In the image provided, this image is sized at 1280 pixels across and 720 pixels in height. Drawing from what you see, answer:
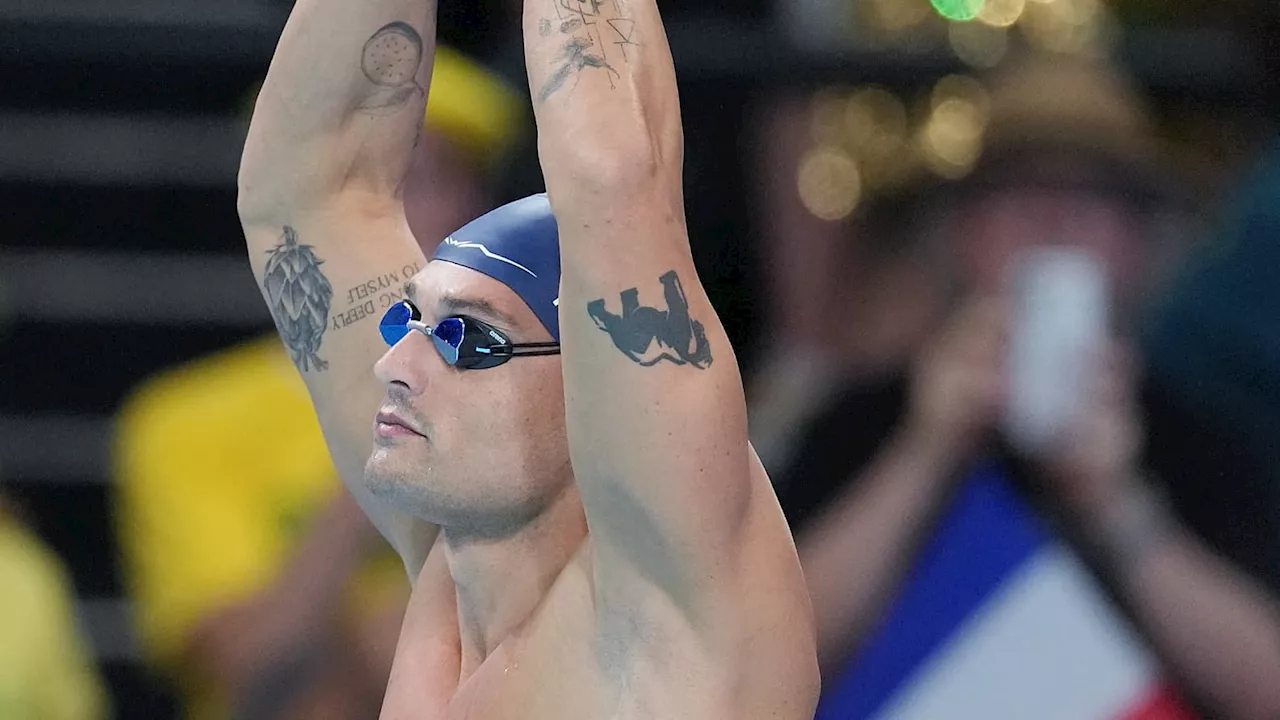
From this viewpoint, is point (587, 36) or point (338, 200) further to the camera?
point (338, 200)

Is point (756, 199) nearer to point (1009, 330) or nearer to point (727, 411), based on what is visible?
point (1009, 330)

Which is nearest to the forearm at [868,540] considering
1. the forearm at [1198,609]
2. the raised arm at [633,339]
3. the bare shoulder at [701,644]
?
the forearm at [1198,609]

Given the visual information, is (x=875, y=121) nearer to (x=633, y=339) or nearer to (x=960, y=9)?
(x=960, y=9)

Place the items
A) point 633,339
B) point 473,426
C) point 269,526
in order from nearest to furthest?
point 633,339 < point 473,426 < point 269,526

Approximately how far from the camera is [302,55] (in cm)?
136

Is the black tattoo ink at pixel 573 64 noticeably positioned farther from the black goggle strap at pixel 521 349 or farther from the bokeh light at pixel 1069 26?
the bokeh light at pixel 1069 26

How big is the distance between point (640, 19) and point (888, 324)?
46.8 inches

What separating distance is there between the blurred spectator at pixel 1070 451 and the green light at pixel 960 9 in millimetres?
189

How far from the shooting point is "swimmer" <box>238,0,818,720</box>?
3.49ft

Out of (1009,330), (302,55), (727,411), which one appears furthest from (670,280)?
(1009,330)

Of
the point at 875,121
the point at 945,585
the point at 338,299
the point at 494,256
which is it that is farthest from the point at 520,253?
the point at 875,121

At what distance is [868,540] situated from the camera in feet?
6.75

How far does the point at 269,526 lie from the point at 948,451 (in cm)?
95

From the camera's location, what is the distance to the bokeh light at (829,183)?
237cm
